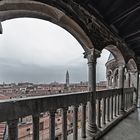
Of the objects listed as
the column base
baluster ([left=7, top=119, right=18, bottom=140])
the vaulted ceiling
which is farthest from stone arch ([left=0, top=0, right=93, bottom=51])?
the column base

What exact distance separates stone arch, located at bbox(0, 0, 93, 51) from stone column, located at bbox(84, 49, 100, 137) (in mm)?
278

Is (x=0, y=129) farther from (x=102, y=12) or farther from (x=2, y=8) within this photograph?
(x=102, y=12)

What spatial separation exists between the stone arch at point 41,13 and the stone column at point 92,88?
28cm

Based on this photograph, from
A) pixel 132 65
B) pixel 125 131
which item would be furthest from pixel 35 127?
pixel 132 65

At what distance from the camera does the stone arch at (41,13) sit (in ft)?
5.68

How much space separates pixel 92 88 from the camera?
9.14 ft

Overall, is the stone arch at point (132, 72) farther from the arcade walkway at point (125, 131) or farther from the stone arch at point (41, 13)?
the stone arch at point (41, 13)

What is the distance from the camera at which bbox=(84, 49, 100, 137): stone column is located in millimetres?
2741

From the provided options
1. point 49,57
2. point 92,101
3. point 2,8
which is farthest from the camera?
point 49,57

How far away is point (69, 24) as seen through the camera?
2.44m

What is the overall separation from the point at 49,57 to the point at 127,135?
1113 centimetres

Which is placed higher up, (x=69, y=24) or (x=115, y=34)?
(x=115, y=34)

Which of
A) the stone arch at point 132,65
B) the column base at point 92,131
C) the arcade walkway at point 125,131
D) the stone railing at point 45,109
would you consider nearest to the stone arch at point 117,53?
the stone arch at point 132,65

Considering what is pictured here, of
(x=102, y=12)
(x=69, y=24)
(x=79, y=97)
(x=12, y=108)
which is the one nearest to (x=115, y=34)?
(x=102, y=12)
